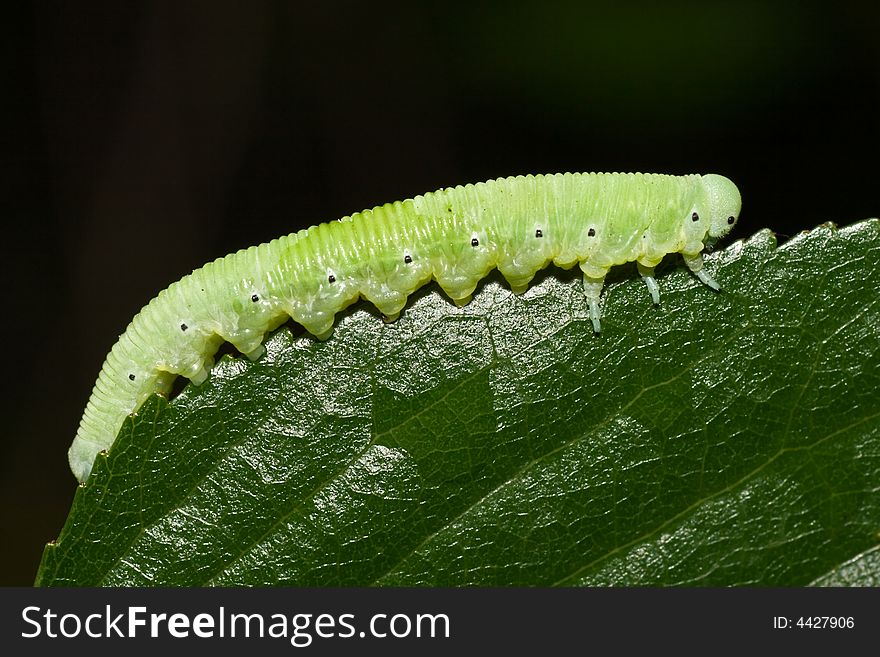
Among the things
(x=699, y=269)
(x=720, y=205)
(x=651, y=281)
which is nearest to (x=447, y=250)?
(x=651, y=281)

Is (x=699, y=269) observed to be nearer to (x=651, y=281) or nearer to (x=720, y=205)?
(x=651, y=281)

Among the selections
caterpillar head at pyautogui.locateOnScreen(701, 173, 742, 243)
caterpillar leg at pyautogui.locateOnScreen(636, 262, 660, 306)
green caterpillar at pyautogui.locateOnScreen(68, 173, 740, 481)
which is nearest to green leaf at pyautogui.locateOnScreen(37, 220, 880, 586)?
caterpillar leg at pyautogui.locateOnScreen(636, 262, 660, 306)

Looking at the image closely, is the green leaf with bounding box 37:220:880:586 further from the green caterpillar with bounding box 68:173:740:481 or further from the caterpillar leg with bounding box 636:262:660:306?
the green caterpillar with bounding box 68:173:740:481

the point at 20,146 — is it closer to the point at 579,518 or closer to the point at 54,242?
the point at 54,242

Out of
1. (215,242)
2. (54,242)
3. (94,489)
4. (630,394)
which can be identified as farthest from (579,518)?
(54,242)

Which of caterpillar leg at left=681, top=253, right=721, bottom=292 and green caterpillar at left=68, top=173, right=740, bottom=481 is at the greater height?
green caterpillar at left=68, top=173, right=740, bottom=481

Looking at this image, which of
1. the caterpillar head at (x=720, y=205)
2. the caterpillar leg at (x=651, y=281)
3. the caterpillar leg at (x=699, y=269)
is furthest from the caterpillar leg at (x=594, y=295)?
the caterpillar head at (x=720, y=205)
